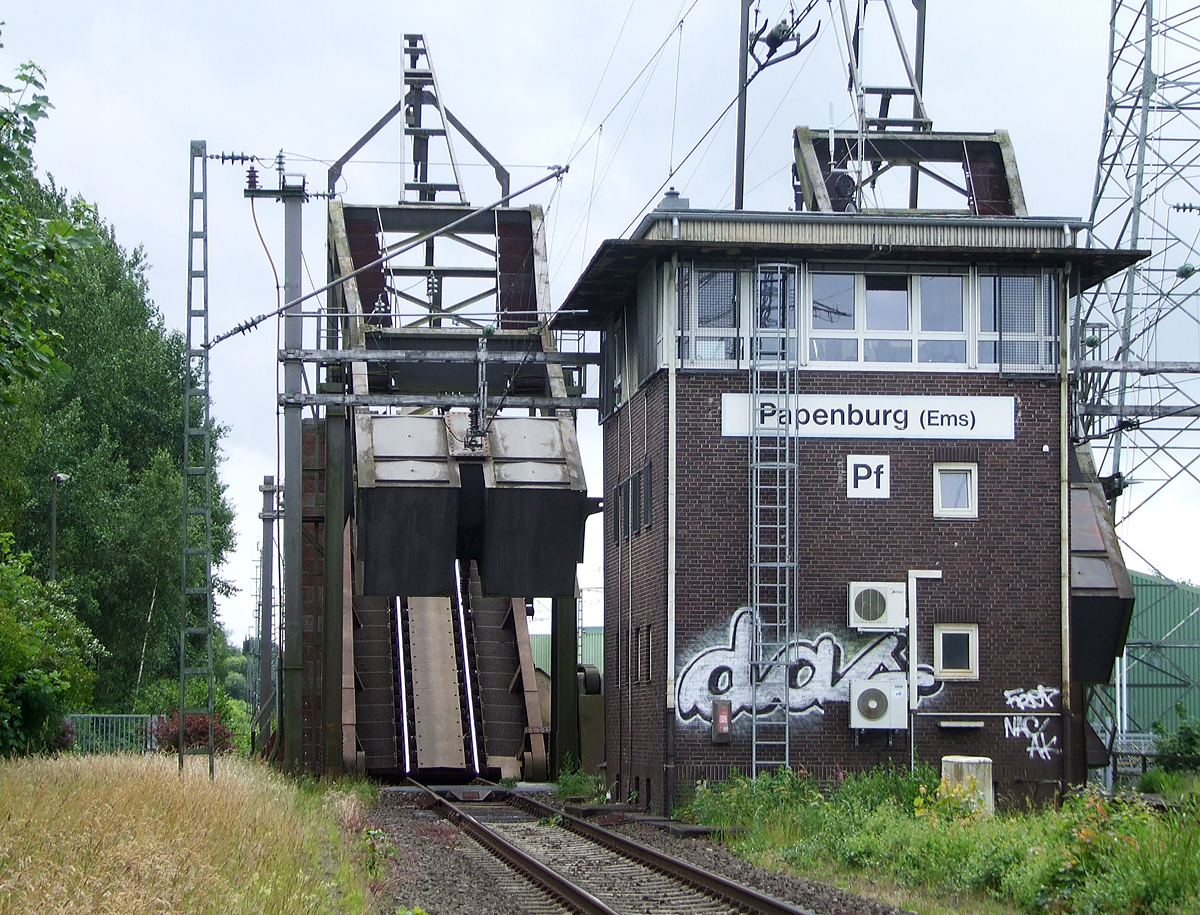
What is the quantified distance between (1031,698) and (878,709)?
7.15 feet

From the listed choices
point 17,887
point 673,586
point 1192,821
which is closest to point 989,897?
point 1192,821

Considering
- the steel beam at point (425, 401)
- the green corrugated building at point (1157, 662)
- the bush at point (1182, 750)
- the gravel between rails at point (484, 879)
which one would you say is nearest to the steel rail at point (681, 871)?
the gravel between rails at point (484, 879)

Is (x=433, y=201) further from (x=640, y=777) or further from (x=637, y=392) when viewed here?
(x=640, y=777)

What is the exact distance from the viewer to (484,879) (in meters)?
15.4

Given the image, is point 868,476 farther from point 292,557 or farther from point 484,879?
point 292,557

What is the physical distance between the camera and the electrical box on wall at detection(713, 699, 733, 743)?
838 inches

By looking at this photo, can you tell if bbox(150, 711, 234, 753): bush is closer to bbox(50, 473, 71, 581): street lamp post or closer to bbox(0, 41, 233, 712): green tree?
bbox(50, 473, 71, 581): street lamp post

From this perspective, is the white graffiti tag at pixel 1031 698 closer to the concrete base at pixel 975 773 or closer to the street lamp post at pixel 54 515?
the concrete base at pixel 975 773

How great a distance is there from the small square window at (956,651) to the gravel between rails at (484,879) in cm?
469

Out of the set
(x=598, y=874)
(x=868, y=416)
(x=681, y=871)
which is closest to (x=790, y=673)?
(x=868, y=416)

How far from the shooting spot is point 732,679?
21641mm

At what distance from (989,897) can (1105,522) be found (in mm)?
12009

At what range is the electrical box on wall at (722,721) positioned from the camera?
69.9 ft

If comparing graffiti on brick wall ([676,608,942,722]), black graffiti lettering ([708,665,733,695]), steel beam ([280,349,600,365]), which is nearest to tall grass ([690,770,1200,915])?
graffiti on brick wall ([676,608,942,722])
